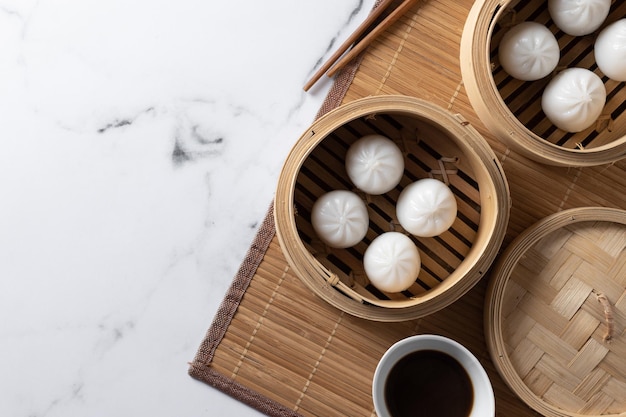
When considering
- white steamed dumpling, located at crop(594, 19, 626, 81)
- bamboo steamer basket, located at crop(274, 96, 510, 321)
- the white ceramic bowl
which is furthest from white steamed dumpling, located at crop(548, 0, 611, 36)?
the white ceramic bowl

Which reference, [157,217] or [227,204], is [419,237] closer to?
[227,204]

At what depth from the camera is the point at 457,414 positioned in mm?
1093

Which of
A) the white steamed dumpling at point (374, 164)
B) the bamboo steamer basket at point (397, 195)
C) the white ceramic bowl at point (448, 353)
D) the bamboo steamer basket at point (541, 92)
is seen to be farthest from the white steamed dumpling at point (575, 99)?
the white ceramic bowl at point (448, 353)

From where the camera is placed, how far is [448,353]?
42.1 inches

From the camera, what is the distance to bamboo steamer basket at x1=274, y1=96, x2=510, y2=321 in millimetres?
1045

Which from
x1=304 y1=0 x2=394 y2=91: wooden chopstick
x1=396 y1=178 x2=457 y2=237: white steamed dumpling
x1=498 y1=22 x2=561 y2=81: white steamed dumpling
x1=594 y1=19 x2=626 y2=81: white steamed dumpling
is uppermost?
x1=594 y1=19 x2=626 y2=81: white steamed dumpling

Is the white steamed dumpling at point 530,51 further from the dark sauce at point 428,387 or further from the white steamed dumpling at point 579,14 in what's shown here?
the dark sauce at point 428,387

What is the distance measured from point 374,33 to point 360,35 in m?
0.04

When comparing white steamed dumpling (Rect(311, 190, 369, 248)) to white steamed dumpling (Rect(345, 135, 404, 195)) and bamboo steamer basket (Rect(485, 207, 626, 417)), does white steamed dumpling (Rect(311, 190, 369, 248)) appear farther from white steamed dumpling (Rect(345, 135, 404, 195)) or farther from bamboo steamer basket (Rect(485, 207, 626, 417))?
bamboo steamer basket (Rect(485, 207, 626, 417))

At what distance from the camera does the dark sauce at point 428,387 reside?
42.5 inches

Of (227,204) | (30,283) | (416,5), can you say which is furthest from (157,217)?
(416,5)

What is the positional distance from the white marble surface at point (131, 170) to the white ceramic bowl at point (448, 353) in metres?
0.34

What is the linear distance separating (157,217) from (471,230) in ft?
1.88

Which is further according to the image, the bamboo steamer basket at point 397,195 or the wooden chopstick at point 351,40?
the wooden chopstick at point 351,40
